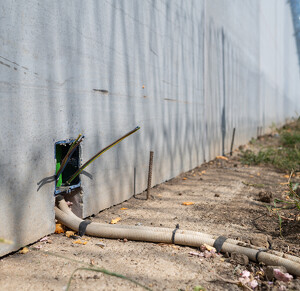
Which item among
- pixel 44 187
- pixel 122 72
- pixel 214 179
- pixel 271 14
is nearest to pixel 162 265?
pixel 44 187

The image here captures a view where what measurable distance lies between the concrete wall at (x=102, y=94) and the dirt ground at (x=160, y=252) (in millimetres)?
156

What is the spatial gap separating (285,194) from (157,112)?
147cm

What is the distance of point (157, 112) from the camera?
3.45 m

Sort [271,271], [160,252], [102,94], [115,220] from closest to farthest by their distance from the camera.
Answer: [271,271] < [160,252] < [115,220] < [102,94]

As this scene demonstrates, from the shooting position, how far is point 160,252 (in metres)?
1.89

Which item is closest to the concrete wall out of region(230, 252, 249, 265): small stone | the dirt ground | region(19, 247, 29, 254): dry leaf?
region(19, 247, 29, 254): dry leaf

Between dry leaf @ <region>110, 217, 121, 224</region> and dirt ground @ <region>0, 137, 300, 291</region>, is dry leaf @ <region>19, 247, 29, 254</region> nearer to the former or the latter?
dirt ground @ <region>0, 137, 300, 291</region>

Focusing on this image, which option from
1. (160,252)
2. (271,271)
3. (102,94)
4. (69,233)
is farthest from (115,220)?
(271,271)

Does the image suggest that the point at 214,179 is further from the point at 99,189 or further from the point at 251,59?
the point at 251,59

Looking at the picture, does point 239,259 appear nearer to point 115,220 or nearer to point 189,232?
point 189,232

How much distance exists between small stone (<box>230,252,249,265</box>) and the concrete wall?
102 cm

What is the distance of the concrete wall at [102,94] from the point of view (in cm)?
173

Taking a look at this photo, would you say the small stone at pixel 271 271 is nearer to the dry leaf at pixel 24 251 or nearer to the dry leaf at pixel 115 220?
the dry leaf at pixel 115 220

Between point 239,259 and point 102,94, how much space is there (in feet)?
4.66
